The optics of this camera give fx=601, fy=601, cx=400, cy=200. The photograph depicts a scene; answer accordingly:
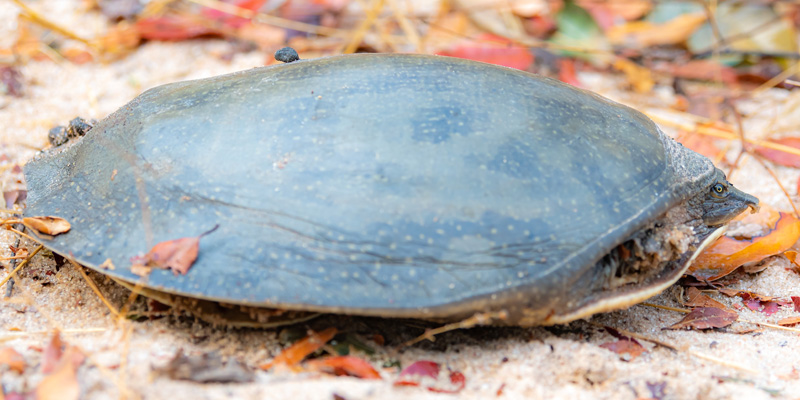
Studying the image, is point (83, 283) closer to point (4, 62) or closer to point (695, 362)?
point (695, 362)

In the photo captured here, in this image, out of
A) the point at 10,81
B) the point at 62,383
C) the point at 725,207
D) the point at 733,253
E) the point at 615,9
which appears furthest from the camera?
the point at 615,9

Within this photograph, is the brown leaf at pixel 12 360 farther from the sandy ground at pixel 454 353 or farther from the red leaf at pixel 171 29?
the red leaf at pixel 171 29

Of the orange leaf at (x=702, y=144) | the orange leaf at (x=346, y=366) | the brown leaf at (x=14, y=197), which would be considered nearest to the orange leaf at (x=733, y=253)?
the orange leaf at (x=702, y=144)

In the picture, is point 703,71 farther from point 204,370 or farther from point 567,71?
point 204,370

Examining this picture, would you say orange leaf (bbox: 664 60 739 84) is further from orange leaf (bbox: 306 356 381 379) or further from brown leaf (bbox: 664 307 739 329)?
orange leaf (bbox: 306 356 381 379)

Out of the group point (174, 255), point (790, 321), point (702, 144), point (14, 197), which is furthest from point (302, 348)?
point (702, 144)

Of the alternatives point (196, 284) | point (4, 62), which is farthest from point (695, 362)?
point (4, 62)

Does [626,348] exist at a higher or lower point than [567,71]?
lower
